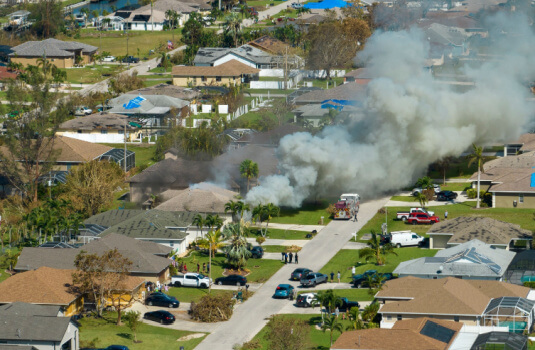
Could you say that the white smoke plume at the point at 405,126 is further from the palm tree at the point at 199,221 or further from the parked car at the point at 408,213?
the palm tree at the point at 199,221

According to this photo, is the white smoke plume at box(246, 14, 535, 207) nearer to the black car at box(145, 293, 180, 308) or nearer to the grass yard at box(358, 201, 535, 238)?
the grass yard at box(358, 201, 535, 238)

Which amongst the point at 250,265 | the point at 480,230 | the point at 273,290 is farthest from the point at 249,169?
the point at 480,230

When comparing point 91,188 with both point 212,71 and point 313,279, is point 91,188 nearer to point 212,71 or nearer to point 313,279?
point 313,279

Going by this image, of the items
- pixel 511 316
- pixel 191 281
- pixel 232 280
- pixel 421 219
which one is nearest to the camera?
pixel 511 316

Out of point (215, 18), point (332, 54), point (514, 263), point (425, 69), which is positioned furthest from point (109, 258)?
point (215, 18)

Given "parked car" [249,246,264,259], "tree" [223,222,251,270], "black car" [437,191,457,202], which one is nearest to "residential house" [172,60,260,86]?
"black car" [437,191,457,202]

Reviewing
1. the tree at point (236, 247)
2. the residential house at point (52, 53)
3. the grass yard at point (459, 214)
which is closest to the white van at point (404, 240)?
the grass yard at point (459, 214)

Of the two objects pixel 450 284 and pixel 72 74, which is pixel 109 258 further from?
pixel 72 74
